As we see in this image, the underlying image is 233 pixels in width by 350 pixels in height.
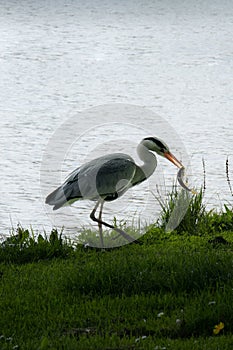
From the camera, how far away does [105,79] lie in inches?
736

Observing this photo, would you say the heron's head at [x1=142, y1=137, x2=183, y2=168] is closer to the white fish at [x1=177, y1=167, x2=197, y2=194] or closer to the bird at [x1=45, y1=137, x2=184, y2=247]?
the white fish at [x1=177, y1=167, x2=197, y2=194]

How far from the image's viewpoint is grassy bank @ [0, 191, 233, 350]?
17.7 ft

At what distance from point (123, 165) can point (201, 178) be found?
132 inches

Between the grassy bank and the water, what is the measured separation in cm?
188

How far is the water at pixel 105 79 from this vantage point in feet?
38.3

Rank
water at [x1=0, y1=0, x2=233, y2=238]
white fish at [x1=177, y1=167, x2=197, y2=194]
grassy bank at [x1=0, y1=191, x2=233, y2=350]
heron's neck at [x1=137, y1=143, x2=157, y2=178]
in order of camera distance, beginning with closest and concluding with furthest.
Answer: grassy bank at [x1=0, y1=191, x2=233, y2=350]
heron's neck at [x1=137, y1=143, x2=157, y2=178]
white fish at [x1=177, y1=167, x2=197, y2=194]
water at [x1=0, y1=0, x2=233, y2=238]

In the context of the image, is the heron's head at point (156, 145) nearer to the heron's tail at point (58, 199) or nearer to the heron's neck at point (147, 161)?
the heron's neck at point (147, 161)

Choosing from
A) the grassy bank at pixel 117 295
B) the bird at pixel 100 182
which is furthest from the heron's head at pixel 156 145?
the grassy bank at pixel 117 295

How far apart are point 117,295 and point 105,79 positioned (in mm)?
12700

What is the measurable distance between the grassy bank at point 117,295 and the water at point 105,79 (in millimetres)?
1883

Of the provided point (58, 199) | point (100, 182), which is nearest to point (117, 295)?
point (100, 182)

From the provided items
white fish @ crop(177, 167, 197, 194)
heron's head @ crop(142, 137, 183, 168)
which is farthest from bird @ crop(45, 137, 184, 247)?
white fish @ crop(177, 167, 197, 194)

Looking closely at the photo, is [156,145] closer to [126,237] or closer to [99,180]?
[99,180]

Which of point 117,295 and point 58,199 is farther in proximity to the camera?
point 58,199
